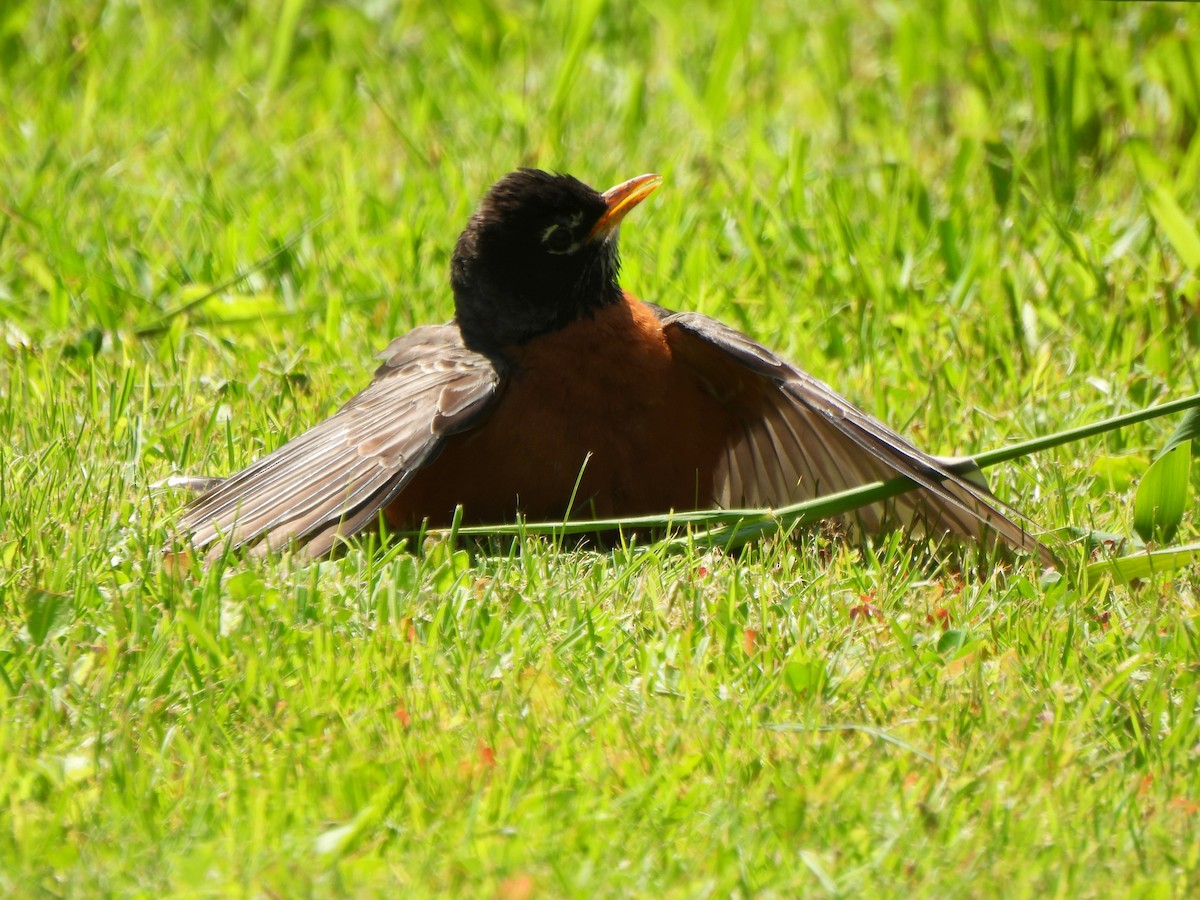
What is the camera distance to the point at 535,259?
438 cm

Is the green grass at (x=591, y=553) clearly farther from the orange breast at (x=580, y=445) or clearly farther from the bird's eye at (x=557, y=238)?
the bird's eye at (x=557, y=238)

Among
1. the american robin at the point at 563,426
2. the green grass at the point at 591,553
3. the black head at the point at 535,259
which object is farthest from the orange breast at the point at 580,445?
the green grass at the point at 591,553

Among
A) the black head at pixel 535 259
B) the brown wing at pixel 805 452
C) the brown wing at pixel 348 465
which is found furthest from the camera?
the black head at pixel 535 259

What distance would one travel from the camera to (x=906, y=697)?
10.3 feet

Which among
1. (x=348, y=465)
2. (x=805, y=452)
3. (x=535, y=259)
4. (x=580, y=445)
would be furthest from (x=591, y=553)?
(x=535, y=259)

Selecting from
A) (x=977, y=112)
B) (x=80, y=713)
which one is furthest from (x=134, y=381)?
(x=977, y=112)

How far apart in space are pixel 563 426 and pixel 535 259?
0.57 meters

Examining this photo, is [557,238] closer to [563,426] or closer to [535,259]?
[535,259]

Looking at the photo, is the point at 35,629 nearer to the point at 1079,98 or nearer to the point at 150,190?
the point at 150,190

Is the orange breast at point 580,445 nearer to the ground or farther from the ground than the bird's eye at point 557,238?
nearer to the ground

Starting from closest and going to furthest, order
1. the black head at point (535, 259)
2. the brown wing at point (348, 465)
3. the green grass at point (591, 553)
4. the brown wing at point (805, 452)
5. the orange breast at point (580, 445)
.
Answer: the green grass at point (591, 553) < the brown wing at point (348, 465) < the brown wing at point (805, 452) < the orange breast at point (580, 445) < the black head at point (535, 259)

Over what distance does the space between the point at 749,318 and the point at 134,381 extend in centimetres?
197

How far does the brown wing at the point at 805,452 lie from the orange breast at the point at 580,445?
15 centimetres

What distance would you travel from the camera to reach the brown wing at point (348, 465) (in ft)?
12.5
